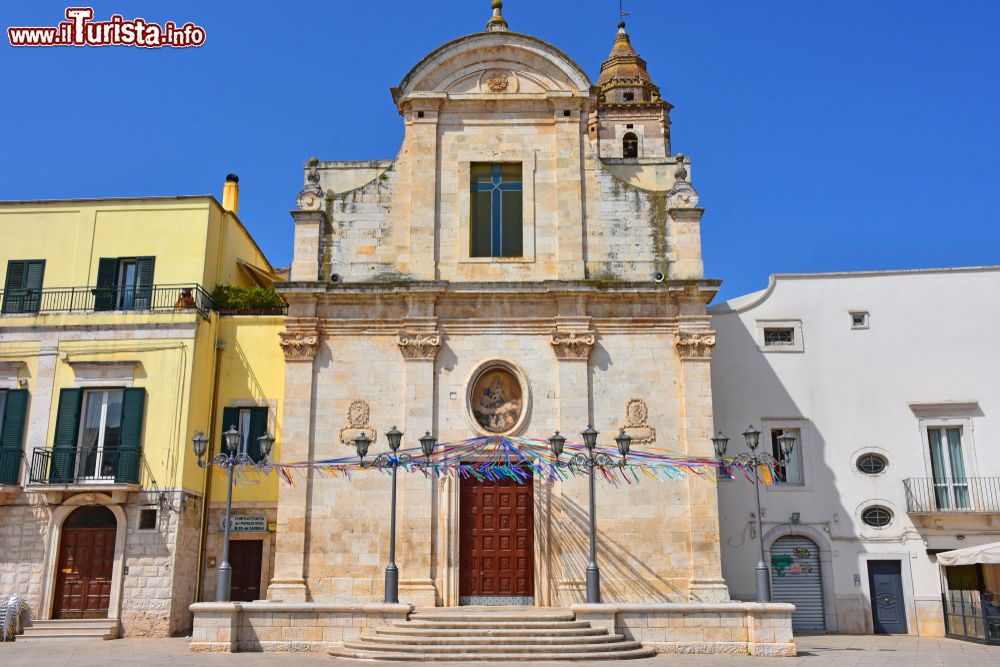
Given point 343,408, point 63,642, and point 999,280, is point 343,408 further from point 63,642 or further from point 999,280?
point 999,280

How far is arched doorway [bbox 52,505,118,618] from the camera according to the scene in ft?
71.6

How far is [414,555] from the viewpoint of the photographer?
67.6 ft

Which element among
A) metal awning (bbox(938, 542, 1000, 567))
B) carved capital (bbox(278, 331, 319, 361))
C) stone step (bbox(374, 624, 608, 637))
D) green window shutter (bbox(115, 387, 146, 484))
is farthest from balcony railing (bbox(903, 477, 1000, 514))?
green window shutter (bbox(115, 387, 146, 484))

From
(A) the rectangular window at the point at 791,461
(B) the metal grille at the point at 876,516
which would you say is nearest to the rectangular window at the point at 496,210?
(A) the rectangular window at the point at 791,461

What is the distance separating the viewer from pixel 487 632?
691 inches

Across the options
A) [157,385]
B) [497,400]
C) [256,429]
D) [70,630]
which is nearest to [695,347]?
[497,400]

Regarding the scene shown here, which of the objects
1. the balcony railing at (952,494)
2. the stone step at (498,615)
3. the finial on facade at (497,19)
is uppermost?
the finial on facade at (497,19)

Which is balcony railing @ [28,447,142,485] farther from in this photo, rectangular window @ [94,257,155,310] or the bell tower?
the bell tower

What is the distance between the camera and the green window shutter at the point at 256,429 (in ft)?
77.5

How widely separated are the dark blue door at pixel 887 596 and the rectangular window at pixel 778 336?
6001mm

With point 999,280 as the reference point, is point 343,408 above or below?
below

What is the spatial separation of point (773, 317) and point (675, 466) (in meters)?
6.58

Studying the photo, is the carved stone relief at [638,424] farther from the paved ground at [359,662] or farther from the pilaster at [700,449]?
the paved ground at [359,662]

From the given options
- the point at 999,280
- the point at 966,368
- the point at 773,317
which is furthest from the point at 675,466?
the point at 999,280
